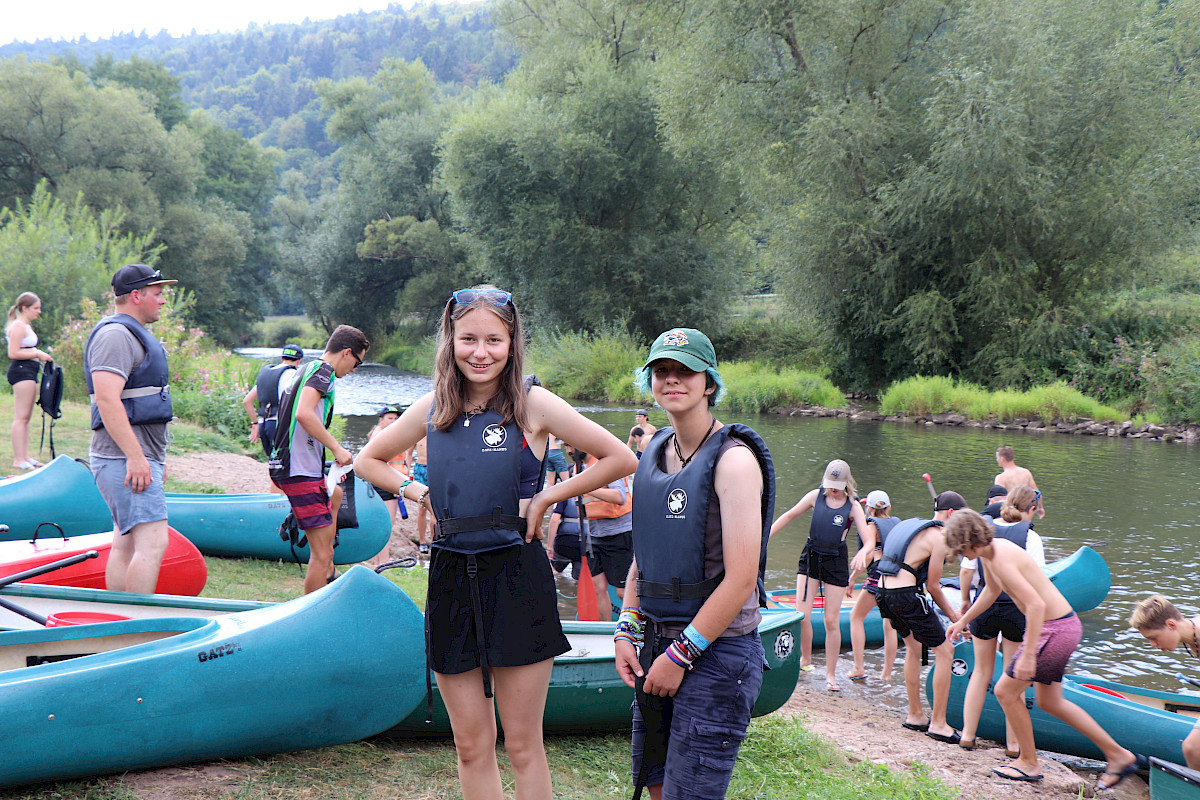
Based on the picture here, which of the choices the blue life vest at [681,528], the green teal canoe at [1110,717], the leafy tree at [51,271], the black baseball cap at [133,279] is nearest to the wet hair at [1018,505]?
the green teal canoe at [1110,717]

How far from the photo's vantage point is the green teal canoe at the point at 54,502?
19.6 ft

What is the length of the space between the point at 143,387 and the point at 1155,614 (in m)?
5.29

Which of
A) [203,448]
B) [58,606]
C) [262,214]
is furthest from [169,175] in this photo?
[58,606]

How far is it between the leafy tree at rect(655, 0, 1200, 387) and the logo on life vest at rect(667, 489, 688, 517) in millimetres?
21177

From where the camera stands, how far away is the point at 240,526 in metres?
7.00

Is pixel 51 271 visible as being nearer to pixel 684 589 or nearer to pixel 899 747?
pixel 899 747

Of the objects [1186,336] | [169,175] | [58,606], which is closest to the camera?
[58,606]

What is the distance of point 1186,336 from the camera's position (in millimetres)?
20797

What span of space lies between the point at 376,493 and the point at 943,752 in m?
5.12

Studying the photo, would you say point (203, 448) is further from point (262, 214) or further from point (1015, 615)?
point (262, 214)

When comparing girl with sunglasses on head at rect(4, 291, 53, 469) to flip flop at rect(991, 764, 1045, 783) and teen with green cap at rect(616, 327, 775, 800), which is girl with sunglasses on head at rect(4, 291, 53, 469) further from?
flip flop at rect(991, 764, 1045, 783)

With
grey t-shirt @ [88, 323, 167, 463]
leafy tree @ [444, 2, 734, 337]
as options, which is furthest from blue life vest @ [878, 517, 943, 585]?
leafy tree @ [444, 2, 734, 337]

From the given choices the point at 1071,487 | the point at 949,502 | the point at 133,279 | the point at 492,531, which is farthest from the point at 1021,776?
the point at 1071,487

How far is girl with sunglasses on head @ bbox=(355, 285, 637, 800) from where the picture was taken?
2.33 metres
